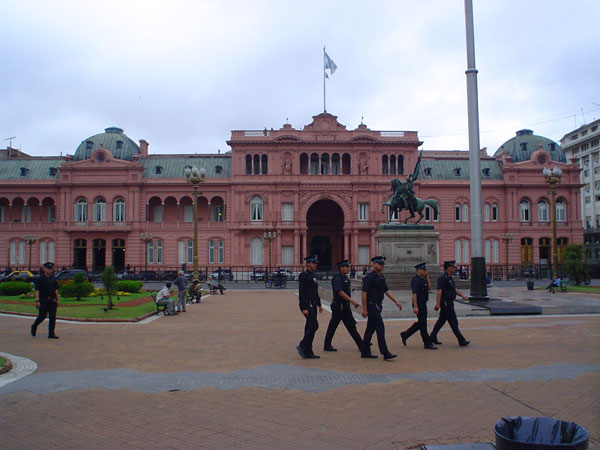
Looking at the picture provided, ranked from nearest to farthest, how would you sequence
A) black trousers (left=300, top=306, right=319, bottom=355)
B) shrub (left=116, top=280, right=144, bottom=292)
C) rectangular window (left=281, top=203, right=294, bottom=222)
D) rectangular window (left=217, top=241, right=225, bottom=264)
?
black trousers (left=300, top=306, right=319, bottom=355)
shrub (left=116, top=280, right=144, bottom=292)
rectangular window (left=281, top=203, right=294, bottom=222)
rectangular window (left=217, top=241, right=225, bottom=264)

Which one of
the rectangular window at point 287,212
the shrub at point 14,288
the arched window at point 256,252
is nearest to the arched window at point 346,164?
the rectangular window at point 287,212

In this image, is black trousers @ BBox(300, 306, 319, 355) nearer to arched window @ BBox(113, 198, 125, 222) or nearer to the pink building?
the pink building

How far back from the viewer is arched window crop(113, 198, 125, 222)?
184 feet

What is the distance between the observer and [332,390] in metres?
7.59

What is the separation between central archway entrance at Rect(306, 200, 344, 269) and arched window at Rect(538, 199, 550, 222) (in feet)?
74.3

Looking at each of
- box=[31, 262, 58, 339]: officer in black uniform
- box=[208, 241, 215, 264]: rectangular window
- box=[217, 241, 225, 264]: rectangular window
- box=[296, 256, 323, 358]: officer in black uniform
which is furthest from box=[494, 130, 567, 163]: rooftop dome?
box=[31, 262, 58, 339]: officer in black uniform

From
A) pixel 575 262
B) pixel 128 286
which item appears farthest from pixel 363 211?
pixel 128 286

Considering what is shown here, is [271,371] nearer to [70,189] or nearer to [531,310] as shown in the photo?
[531,310]

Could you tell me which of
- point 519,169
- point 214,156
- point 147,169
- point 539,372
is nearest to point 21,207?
point 147,169

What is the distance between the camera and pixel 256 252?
5575cm

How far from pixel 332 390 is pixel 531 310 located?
39.4 ft

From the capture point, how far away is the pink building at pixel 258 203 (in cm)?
5544

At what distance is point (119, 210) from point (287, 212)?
18602mm

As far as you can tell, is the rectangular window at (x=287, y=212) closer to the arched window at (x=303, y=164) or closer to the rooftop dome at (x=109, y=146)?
the arched window at (x=303, y=164)
